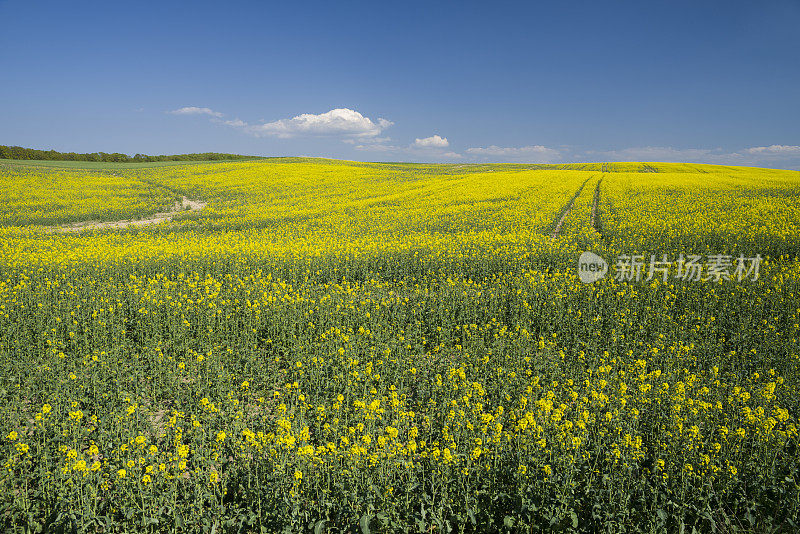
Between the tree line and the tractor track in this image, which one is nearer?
the tractor track

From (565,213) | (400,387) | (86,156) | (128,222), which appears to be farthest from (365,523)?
(86,156)

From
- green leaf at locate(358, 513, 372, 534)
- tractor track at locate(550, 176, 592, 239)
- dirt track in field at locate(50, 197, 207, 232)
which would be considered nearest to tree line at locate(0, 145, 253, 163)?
dirt track in field at locate(50, 197, 207, 232)

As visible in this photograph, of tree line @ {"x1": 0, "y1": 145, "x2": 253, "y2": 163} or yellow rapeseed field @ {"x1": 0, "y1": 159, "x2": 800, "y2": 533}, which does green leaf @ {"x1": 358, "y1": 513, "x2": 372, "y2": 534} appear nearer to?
yellow rapeseed field @ {"x1": 0, "y1": 159, "x2": 800, "y2": 533}

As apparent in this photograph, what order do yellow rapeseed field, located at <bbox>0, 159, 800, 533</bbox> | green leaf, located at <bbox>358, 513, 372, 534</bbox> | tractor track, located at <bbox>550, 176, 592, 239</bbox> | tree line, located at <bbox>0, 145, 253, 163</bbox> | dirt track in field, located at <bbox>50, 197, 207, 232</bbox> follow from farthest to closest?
tree line, located at <bbox>0, 145, 253, 163</bbox>, dirt track in field, located at <bbox>50, 197, 207, 232</bbox>, tractor track, located at <bbox>550, 176, 592, 239</bbox>, yellow rapeseed field, located at <bbox>0, 159, 800, 533</bbox>, green leaf, located at <bbox>358, 513, 372, 534</bbox>

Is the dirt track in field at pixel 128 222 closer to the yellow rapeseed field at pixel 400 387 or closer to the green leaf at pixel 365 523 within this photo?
the yellow rapeseed field at pixel 400 387

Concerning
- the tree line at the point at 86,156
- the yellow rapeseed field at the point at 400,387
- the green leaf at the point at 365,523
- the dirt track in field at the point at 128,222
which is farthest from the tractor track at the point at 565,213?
the tree line at the point at 86,156

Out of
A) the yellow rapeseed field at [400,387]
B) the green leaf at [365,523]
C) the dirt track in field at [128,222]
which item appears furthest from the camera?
the dirt track in field at [128,222]

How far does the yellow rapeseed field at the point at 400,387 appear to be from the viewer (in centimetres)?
420

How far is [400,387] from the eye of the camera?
6828mm

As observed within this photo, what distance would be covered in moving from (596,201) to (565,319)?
22.9 meters

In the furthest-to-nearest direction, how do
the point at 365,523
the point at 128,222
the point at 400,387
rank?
the point at 128,222, the point at 400,387, the point at 365,523

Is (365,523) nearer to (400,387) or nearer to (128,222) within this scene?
(400,387)

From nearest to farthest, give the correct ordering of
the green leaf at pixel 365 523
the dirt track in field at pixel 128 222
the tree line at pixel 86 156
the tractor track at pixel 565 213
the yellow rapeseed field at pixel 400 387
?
the green leaf at pixel 365 523, the yellow rapeseed field at pixel 400 387, the tractor track at pixel 565 213, the dirt track in field at pixel 128 222, the tree line at pixel 86 156

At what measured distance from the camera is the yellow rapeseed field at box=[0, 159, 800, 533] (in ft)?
13.8
